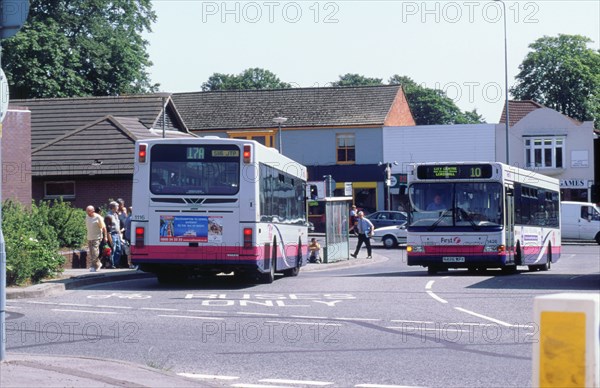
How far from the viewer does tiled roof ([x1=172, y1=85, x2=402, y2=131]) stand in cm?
6744

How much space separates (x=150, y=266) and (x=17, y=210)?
3810 millimetres

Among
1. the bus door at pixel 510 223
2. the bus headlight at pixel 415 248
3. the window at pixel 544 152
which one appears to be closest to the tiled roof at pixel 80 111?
the bus headlight at pixel 415 248

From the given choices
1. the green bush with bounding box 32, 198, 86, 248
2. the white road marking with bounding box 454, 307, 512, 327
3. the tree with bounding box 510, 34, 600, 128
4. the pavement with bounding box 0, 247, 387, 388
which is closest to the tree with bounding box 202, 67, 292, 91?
the tree with bounding box 510, 34, 600, 128

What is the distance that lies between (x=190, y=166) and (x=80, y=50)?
41144mm

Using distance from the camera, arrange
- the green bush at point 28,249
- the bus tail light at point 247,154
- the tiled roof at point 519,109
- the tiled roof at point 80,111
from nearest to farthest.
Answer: the green bush at point 28,249
the bus tail light at point 247,154
the tiled roof at point 80,111
the tiled roof at point 519,109

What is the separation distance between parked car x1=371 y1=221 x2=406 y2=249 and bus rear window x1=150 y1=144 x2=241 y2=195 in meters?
28.3

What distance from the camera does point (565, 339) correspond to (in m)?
5.72

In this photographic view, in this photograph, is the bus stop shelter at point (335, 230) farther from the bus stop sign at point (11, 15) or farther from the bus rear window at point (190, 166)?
the bus stop sign at point (11, 15)

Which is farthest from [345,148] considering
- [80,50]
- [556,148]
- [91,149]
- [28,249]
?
[28,249]

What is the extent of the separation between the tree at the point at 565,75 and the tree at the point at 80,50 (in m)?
31.9

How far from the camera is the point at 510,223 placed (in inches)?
1048

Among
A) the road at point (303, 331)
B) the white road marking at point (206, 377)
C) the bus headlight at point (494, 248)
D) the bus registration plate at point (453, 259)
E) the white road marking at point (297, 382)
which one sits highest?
the bus headlight at point (494, 248)

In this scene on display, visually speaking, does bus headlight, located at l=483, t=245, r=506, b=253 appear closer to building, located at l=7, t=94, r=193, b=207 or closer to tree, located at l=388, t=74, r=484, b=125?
building, located at l=7, t=94, r=193, b=207

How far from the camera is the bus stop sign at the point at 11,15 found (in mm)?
9094
